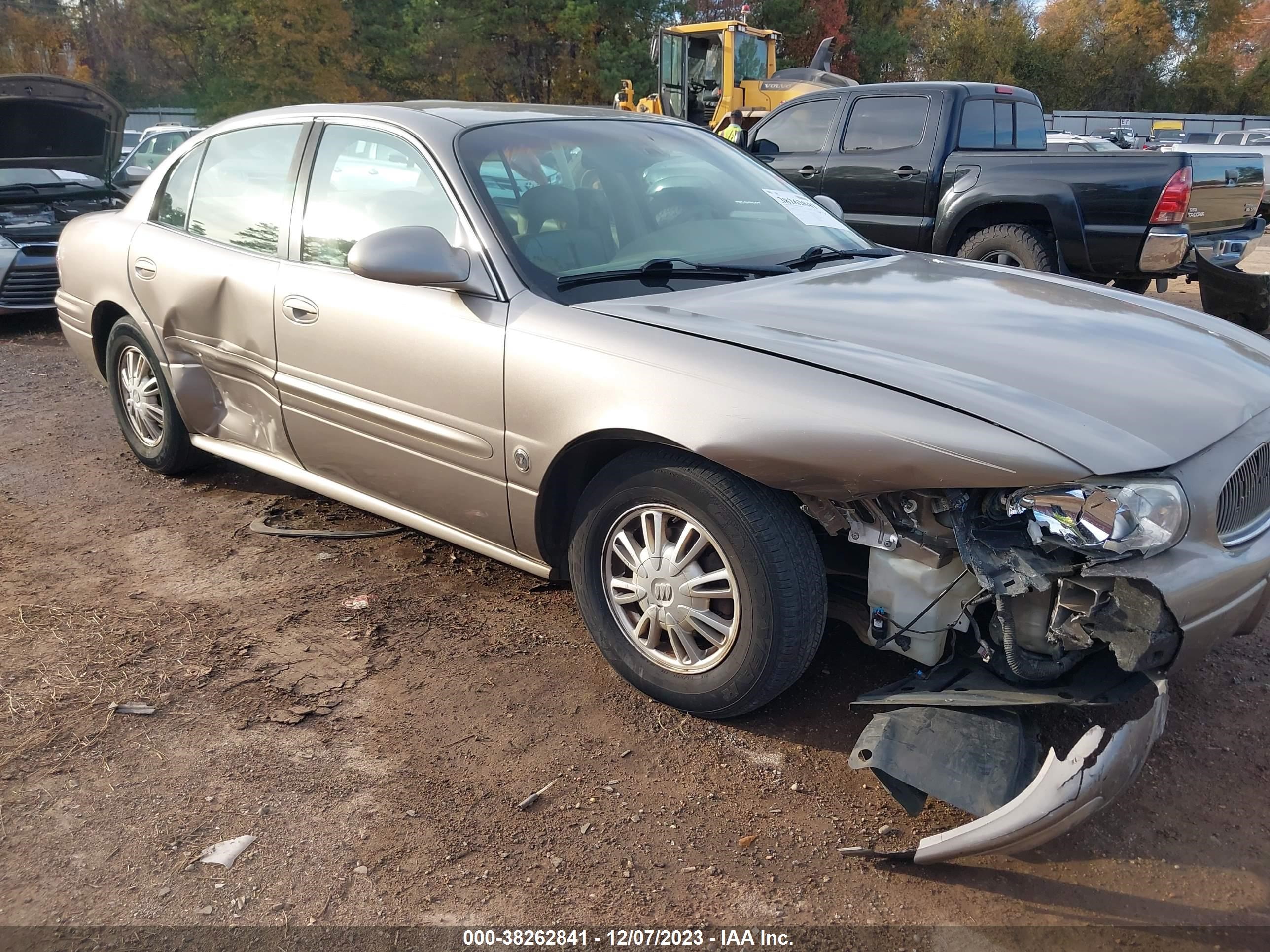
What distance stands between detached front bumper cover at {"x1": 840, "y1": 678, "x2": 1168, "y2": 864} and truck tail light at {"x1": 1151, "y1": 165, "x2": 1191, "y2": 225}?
20.3 ft

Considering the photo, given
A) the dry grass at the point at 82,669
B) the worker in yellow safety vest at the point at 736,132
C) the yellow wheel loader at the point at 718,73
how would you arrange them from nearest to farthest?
the dry grass at the point at 82,669 → the worker in yellow safety vest at the point at 736,132 → the yellow wheel loader at the point at 718,73

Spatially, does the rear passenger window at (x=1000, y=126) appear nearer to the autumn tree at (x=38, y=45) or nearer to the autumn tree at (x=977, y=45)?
the autumn tree at (x=977, y=45)

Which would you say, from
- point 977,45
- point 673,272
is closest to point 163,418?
point 673,272

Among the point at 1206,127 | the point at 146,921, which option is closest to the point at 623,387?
the point at 146,921

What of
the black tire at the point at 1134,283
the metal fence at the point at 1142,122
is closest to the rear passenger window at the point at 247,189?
the black tire at the point at 1134,283

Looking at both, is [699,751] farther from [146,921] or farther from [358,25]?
[358,25]

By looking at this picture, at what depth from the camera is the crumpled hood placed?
237 cm

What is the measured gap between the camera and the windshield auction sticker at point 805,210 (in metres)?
3.99

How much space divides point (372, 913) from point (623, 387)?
55.7 inches

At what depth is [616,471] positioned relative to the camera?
296cm

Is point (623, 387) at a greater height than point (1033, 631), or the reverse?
point (623, 387)

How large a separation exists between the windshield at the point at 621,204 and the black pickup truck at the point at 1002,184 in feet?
12.5

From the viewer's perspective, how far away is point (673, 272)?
332 cm

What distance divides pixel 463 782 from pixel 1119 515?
5.65 ft
